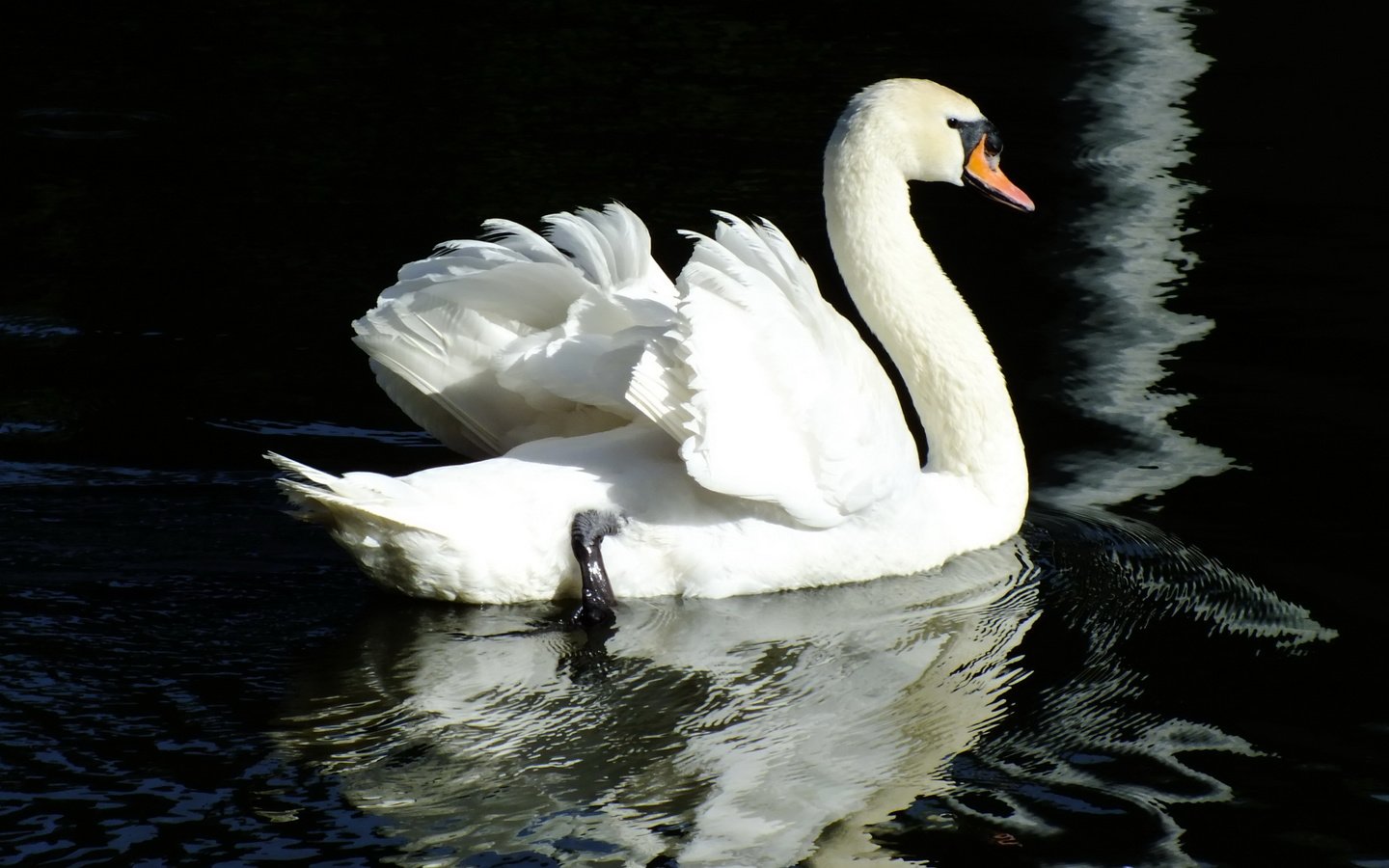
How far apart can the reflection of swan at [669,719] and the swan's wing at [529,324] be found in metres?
0.70

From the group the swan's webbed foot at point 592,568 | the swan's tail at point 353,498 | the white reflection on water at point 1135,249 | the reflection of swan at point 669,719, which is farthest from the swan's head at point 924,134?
the swan's tail at point 353,498

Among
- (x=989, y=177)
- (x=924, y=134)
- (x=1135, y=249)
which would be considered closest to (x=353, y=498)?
(x=924, y=134)

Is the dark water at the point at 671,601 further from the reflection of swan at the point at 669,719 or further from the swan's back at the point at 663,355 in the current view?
the swan's back at the point at 663,355

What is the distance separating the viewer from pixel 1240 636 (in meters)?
5.67

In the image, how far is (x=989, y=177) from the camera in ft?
22.4

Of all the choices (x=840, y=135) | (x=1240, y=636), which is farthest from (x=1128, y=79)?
(x=1240, y=636)

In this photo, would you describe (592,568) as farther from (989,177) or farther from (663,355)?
(989,177)

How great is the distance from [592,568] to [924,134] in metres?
2.06

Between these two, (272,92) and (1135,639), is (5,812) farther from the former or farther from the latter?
(272,92)

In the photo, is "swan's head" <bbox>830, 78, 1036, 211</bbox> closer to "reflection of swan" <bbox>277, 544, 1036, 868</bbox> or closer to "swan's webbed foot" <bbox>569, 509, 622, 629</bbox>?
"reflection of swan" <bbox>277, 544, 1036, 868</bbox>

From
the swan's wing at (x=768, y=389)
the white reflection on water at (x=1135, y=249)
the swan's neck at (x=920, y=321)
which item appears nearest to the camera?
the swan's wing at (x=768, y=389)

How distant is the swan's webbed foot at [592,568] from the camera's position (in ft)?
18.0

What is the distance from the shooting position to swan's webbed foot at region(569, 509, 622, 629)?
550 cm

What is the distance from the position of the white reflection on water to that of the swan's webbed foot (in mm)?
2042
